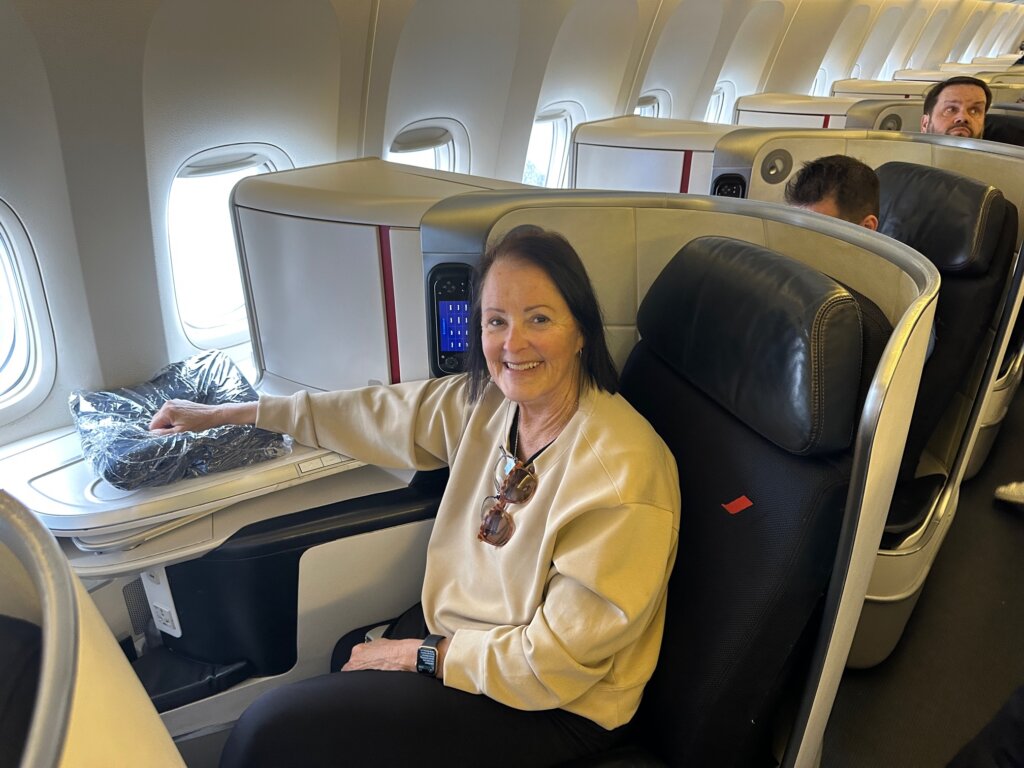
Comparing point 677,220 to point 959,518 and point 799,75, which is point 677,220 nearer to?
point 959,518

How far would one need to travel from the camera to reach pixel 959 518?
3.04m

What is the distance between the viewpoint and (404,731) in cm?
130

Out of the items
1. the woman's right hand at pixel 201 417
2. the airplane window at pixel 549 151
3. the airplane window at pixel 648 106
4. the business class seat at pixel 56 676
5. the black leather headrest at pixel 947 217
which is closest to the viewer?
the business class seat at pixel 56 676

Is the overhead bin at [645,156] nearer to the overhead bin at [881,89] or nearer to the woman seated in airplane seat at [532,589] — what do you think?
the woman seated in airplane seat at [532,589]

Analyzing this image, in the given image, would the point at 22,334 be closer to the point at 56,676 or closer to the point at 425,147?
the point at 425,147

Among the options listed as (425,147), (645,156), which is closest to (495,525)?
(645,156)

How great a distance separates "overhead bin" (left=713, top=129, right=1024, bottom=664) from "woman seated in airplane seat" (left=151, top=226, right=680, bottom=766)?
3.68 feet

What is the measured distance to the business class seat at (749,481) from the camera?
1.13m

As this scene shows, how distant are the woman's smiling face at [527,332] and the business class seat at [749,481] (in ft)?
0.76

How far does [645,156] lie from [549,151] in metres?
2.02

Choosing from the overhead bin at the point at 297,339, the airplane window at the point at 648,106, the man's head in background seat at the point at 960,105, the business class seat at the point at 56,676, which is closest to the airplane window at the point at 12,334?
the overhead bin at the point at 297,339

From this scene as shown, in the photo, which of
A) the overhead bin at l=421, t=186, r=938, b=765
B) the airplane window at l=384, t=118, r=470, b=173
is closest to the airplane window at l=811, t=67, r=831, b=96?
the airplane window at l=384, t=118, r=470, b=173

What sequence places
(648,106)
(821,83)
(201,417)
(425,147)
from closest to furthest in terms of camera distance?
(201,417), (425,147), (648,106), (821,83)

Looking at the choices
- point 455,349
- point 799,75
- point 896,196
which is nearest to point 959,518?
point 896,196
